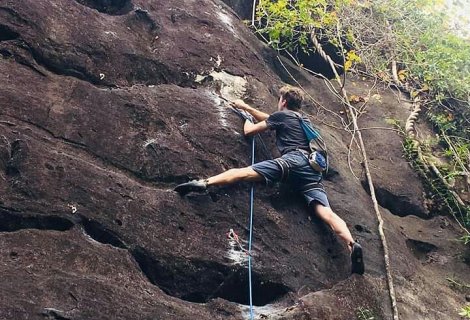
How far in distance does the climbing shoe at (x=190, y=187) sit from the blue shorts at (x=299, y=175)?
74 centimetres

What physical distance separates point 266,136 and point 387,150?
9.54 ft

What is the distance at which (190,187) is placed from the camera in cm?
639

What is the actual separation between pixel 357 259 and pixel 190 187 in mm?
2207

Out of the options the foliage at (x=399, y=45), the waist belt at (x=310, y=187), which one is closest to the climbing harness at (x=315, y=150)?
the waist belt at (x=310, y=187)

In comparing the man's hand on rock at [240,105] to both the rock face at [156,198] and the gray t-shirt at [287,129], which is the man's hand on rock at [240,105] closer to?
the rock face at [156,198]

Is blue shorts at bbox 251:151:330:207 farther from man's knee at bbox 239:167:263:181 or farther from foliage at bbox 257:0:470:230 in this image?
foliage at bbox 257:0:470:230

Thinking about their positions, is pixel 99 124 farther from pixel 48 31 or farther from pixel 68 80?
pixel 48 31

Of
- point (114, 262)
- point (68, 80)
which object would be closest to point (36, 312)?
point (114, 262)

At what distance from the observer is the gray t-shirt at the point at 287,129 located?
24.1 feet

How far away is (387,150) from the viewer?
9.69m

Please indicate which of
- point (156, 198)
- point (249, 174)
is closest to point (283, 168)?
point (249, 174)

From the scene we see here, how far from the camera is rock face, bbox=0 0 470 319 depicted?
534cm

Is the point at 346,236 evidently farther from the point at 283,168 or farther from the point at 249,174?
the point at 249,174

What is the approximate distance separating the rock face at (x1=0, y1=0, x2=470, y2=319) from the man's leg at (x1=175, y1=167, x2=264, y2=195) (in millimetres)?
113
